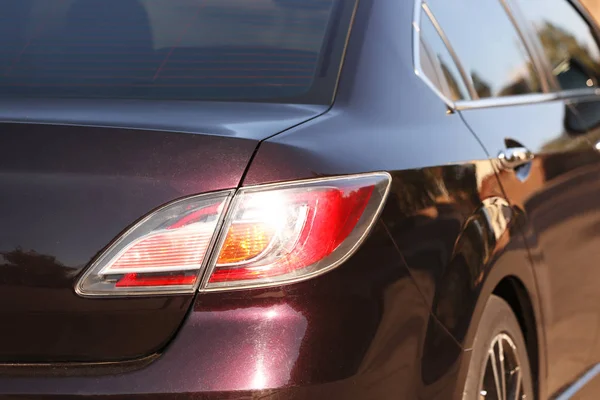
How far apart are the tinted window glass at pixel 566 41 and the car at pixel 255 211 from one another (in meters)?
1.44

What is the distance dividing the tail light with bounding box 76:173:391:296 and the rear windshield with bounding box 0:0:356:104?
16.2 inches

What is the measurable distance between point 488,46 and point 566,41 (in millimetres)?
1322

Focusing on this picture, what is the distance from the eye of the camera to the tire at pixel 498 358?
2.65 m

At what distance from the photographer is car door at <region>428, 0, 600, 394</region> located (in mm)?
3141

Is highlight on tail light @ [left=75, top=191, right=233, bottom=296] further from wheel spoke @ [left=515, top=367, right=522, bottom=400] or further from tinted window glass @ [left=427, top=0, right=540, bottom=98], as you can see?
tinted window glass @ [left=427, top=0, right=540, bottom=98]

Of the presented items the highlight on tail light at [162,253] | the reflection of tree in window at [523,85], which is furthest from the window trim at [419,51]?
the highlight on tail light at [162,253]

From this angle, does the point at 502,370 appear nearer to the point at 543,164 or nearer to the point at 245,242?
the point at 543,164

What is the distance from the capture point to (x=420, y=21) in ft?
10.1

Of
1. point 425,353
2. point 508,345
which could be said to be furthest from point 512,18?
point 425,353

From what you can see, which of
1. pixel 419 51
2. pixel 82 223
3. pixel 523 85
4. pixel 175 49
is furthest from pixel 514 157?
pixel 82 223

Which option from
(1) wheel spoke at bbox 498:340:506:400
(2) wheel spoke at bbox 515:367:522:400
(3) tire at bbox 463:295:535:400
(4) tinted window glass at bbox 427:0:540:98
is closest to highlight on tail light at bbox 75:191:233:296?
(3) tire at bbox 463:295:535:400

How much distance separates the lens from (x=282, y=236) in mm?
2188

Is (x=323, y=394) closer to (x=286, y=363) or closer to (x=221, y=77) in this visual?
(x=286, y=363)

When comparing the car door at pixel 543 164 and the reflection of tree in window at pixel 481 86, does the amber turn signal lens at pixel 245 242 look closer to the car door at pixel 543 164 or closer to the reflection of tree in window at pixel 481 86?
the car door at pixel 543 164
